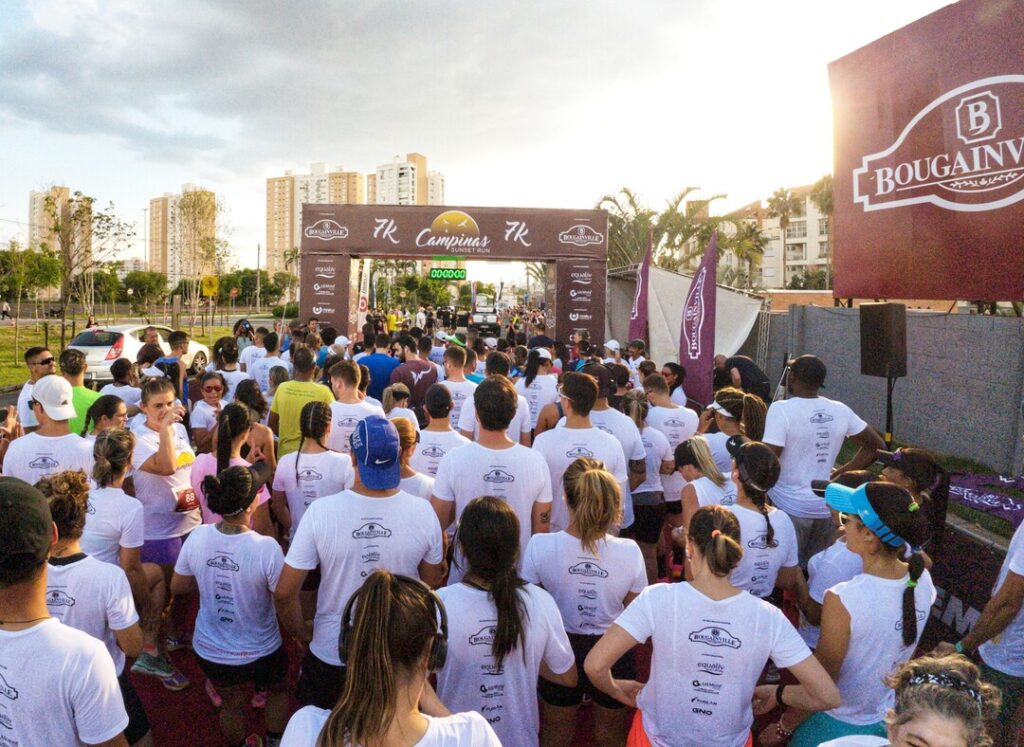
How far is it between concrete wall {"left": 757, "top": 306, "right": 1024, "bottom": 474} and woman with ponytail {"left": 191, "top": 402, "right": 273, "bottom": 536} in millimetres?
7921

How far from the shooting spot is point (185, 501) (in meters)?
4.15

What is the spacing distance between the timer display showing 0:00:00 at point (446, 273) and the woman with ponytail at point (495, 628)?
19438 mm

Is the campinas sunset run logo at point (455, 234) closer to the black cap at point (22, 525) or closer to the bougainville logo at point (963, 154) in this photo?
the bougainville logo at point (963, 154)

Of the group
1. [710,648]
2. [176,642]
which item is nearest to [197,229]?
[176,642]

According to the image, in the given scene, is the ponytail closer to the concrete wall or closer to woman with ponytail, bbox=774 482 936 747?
woman with ponytail, bbox=774 482 936 747

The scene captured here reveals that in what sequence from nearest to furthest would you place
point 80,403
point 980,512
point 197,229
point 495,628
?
point 495,628 < point 80,403 < point 980,512 < point 197,229

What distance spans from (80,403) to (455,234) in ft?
41.0

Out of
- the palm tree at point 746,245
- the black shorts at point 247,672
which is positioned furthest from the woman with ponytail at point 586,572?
the palm tree at point 746,245

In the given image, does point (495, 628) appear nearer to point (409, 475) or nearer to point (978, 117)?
point (409, 475)

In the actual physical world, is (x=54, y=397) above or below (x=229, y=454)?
above

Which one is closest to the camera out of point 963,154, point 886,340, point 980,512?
point 980,512

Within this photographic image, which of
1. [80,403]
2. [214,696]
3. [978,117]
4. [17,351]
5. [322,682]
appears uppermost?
[978,117]

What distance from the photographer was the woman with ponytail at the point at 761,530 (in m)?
3.19

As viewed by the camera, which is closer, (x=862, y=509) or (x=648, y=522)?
(x=862, y=509)
